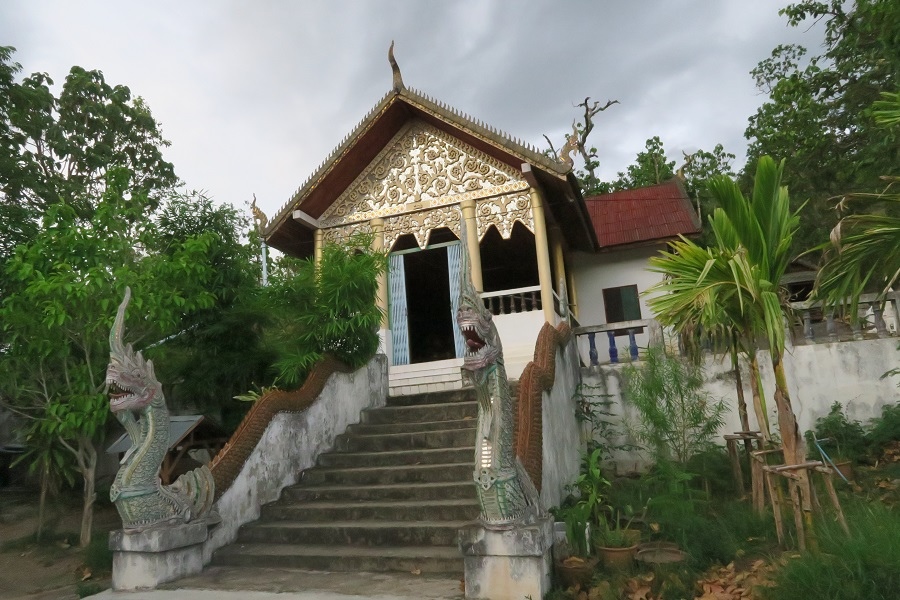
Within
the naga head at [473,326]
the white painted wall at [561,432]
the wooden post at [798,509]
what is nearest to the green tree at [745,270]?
the wooden post at [798,509]

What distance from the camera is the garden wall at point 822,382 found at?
7105 mm

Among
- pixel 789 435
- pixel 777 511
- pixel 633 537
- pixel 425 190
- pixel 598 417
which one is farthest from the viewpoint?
pixel 425 190

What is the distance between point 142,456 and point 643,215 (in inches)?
444

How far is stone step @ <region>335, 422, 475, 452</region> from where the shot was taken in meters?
6.13

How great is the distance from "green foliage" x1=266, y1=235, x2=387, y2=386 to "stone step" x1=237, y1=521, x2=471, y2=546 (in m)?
1.82

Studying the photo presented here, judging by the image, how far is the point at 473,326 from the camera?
388 cm

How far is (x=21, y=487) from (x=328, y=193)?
755 centimetres

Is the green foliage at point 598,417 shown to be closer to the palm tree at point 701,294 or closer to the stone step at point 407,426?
the stone step at point 407,426

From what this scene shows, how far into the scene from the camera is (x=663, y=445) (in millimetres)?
6387

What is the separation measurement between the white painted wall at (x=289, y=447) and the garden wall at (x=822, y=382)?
10.9 ft

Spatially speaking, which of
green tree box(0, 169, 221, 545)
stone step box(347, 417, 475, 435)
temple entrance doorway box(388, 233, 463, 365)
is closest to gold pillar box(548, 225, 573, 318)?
temple entrance doorway box(388, 233, 463, 365)

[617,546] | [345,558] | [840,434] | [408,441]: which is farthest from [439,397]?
[840,434]

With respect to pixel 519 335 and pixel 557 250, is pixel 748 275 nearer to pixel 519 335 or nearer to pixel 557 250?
pixel 519 335

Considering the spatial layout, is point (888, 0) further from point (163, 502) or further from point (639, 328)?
point (163, 502)
